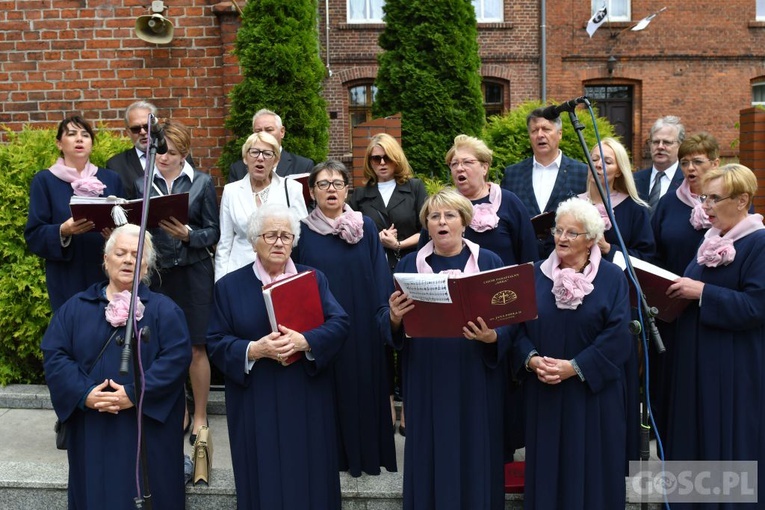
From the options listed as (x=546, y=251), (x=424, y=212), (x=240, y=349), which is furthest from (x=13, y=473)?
(x=546, y=251)

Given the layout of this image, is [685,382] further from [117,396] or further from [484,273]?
[117,396]

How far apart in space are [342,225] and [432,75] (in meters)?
10.4

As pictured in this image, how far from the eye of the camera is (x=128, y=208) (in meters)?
4.49

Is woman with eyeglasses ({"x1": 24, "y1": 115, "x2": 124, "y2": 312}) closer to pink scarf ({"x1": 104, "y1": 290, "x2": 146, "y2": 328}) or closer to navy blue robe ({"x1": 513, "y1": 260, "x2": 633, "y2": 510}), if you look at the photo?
pink scarf ({"x1": 104, "y1": 290, "x2": 146, "y2": 328})

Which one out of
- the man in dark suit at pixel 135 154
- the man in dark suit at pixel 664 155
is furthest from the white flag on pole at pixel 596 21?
the man in dark suit at pixel 135 154

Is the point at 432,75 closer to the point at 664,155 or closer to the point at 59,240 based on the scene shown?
the point at 664,155

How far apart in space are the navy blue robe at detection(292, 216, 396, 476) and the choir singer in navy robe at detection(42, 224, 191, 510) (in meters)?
1.04

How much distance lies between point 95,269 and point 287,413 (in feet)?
6.73

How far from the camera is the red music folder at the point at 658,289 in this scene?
429 cm

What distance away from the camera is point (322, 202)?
4.82 metres

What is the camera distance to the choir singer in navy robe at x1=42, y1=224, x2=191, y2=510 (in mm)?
4031

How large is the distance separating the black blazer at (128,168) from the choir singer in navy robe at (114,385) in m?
1.45

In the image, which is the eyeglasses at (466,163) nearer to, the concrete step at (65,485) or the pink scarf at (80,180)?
the concrete step at (65,485)

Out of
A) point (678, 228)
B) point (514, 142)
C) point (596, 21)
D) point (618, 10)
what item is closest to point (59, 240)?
point (678, 228)
